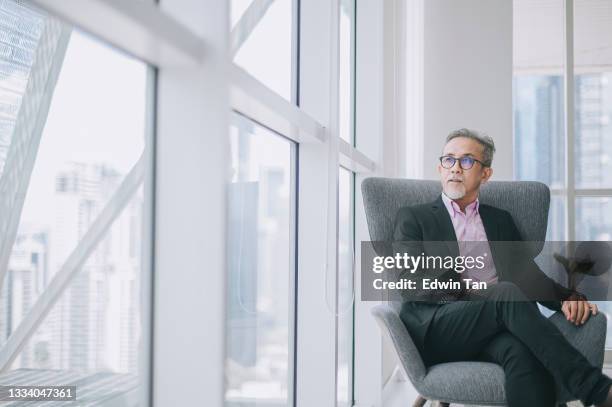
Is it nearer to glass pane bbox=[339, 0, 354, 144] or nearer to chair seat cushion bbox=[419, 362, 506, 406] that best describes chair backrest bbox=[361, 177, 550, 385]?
chair seat cushion bbox=[419, 362, 506, 406]

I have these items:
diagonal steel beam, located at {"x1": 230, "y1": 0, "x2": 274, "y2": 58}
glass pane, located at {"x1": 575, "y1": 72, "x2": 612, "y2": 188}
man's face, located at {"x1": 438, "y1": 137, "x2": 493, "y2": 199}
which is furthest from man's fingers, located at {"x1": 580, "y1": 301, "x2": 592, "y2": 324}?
glass pane, located at {"x1": 575, "y1": 72, "x2": 612, "y2": 188}

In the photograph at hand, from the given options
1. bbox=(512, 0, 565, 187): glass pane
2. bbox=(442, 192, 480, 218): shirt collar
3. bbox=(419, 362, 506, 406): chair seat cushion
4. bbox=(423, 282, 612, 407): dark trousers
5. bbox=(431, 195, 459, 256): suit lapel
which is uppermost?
bbox=(512, 0, 565, 187): glass pane

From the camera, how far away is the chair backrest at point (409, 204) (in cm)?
212

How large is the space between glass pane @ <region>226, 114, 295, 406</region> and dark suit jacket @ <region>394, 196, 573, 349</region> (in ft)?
1.54

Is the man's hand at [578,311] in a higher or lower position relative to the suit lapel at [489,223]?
lower

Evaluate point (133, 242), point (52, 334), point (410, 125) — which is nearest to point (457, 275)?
point (133, 242)

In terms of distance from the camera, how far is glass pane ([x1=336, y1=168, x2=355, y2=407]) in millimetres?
2944

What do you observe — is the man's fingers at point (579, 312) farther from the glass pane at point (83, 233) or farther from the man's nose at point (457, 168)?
the glass pane at point (83, 233)

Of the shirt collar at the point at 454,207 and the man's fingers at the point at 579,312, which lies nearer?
the man's fingers at the point at 579,312

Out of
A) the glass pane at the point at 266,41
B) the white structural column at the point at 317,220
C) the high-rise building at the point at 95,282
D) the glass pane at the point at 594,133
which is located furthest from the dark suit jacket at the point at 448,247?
the glass pane at the point at 594,133

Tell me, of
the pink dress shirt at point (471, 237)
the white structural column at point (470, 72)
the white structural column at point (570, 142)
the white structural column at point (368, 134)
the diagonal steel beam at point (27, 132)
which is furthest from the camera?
the white structural column at point (570, 142)

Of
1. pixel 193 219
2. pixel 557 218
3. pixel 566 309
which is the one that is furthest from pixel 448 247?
pixel 557 218

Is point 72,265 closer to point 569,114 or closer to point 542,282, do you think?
point 542,282

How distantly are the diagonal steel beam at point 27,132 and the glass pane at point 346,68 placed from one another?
2036 millimetres
